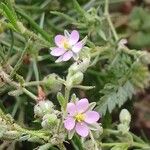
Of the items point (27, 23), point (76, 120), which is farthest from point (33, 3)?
point (76, 120)

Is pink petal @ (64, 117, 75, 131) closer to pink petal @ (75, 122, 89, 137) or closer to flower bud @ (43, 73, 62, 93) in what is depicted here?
pink petal @ (75, 122, 89, 137)

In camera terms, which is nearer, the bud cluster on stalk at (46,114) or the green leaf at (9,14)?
Answer: the bud cluster on stalk at (46,114)

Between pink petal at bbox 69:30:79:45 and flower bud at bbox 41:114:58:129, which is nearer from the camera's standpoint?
flower bud at bbox 41:114:58:129

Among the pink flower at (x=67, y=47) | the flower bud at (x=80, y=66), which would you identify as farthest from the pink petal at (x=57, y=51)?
the flower bud at (x=80, y=66)

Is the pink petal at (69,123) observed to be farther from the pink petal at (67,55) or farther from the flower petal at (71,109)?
the pink petal at (67,55)

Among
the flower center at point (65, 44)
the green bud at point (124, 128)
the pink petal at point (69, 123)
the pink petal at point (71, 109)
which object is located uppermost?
the flower center at point (65, 44)

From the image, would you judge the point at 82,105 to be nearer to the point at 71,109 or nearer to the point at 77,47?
the point at 71,109

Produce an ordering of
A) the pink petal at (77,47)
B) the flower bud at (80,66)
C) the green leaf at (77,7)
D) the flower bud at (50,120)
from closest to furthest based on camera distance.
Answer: the flower bud at (50,120) → the flower bud at (80,66) → the pink petal at (77,47) → the green leaf at (77,7)

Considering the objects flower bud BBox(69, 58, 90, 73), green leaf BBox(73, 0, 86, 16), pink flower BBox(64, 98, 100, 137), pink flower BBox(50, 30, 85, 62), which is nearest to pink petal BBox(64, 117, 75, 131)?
pink flower BBox(64, 98, 100, 137)
